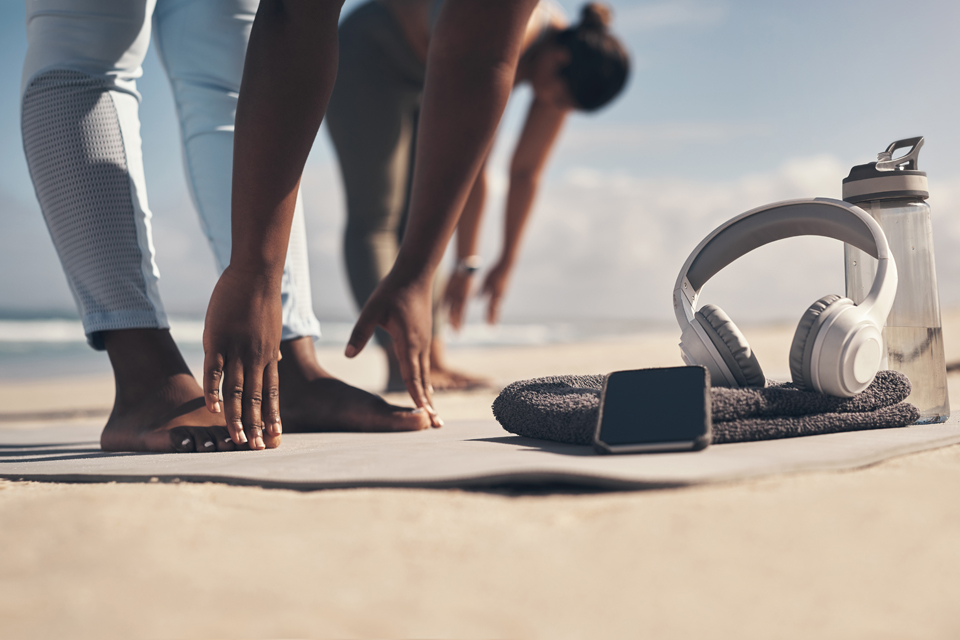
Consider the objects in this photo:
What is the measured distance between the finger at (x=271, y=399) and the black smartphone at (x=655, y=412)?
0.45 metres

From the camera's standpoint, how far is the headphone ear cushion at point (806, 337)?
2.77ft

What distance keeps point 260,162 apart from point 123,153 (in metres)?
0.40

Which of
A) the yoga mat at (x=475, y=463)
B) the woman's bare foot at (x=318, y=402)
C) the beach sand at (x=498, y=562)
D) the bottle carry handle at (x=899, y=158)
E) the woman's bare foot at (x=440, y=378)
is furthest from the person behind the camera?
the woman's bare foot at (x=440, y=378)

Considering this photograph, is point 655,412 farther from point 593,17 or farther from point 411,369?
point 593,17

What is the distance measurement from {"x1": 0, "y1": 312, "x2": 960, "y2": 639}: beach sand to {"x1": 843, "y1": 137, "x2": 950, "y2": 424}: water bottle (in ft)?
1.25

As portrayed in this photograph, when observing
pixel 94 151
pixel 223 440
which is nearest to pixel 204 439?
pixel 223 440

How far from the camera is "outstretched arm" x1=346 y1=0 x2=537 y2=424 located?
1184mm

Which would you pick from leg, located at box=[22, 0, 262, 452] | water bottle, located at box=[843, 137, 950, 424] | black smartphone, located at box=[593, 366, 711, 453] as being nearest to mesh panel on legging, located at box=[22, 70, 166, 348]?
leg, located at box=[22, 0, 262, 452]

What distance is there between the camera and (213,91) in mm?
1323

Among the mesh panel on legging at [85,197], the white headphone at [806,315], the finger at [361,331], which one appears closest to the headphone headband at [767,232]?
the white headphone at [806,315]

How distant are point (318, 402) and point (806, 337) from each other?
831mm

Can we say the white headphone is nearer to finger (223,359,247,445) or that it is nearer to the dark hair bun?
finger (223,359,247,445)

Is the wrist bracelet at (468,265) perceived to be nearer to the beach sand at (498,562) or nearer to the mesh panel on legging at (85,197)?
the mesh panel on legging at (85,197)

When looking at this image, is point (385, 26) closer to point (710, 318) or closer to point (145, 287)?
point (145, 287)
